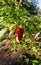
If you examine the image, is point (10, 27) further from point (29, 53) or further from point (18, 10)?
point (29, 53)

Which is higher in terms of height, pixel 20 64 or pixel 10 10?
pixel 10 10

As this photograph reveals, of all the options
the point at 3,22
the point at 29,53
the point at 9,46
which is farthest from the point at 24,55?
the point at 3,22

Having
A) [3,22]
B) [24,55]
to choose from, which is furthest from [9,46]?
[3,22]

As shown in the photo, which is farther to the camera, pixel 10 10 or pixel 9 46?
pixel 9 46

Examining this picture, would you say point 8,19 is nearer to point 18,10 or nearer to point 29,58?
point 18,10

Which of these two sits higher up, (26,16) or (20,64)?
(26,16)

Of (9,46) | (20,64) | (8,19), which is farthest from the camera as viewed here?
(9,46)

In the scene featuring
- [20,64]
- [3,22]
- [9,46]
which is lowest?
[20,64]

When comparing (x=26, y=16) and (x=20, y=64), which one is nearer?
(x=26, y=16)

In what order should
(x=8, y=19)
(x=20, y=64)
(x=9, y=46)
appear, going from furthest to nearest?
(x=9, y=46), (x=20, y=64), (x=8, y=19)
